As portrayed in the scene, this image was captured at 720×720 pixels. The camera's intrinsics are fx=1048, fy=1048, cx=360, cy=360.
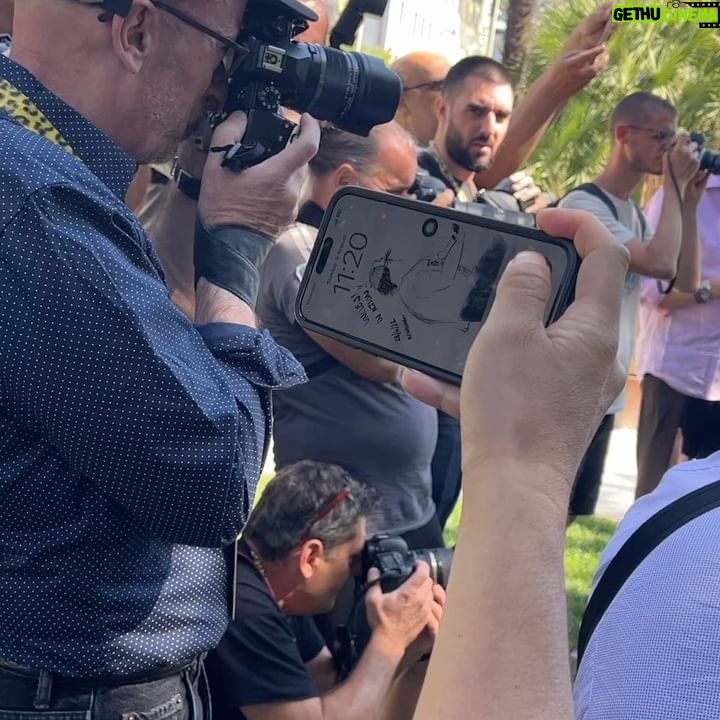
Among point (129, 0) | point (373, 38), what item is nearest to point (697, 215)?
point (129, 0)

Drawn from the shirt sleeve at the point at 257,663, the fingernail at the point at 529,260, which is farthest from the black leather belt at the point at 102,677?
the fingernail at the point at 529,260

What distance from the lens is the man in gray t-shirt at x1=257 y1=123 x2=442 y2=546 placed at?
8.21ft

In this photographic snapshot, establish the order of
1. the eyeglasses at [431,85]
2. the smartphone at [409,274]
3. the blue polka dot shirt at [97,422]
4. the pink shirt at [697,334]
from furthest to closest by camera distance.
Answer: the eyeglasses at [431,85], the pink shirt at [697,334], the blue polka dot shirt at [97,422], the smartphone at [409,274]

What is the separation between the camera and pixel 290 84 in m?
1.69

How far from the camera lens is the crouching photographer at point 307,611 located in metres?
1.92

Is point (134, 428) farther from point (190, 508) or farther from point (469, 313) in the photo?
point (469, 313)

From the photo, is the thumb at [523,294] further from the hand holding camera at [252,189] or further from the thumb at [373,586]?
the thumb at [373,586]

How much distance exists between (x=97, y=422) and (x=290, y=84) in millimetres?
746

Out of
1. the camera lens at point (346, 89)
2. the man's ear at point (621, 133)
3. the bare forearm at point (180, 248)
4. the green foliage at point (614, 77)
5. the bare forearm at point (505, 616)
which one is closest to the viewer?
the bare forearm at point (505, 616)

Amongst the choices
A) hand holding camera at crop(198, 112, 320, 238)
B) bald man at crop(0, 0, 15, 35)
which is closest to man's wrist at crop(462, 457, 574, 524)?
hand holding camera at crop(198, 112, 320, 238)

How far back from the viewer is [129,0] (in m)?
1.39

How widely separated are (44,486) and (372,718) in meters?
1.10

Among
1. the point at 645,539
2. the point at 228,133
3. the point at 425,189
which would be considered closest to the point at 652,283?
the point at 425,189

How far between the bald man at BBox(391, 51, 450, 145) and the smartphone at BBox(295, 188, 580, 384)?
2.90 meters
